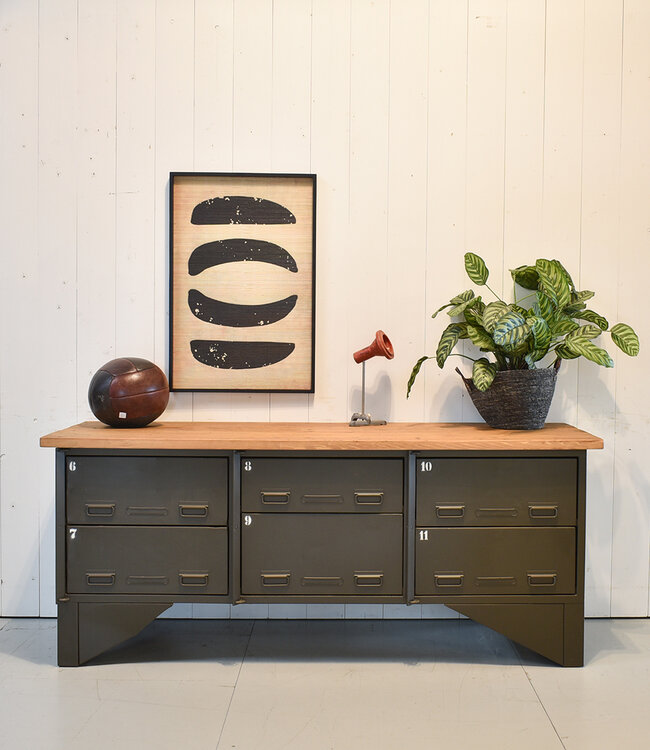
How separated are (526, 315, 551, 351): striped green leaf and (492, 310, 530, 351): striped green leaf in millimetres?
35

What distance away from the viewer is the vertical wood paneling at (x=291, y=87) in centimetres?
266

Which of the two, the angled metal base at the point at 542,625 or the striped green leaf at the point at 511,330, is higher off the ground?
the striped green leaf at the point at 511,330

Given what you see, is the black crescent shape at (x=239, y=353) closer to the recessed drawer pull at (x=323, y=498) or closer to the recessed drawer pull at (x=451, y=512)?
the recessed drawer pull at (x=323, y=498)

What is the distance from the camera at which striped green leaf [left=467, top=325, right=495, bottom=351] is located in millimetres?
2438

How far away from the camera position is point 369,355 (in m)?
2.54

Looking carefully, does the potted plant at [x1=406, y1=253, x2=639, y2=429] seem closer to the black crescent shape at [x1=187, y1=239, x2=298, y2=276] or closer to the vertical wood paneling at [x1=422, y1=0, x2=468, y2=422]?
the vertical wood paneling at [x1=422, y1=0, x2=468, y2=422]

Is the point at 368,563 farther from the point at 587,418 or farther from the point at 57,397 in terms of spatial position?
the point at 57,397

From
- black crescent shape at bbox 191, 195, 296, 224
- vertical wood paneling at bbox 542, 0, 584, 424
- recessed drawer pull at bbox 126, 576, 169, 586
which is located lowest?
recessed drawer pull at bbox 126, 576, 169, 586

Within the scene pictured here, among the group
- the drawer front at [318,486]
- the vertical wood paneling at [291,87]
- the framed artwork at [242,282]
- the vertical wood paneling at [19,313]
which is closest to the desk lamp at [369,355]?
the framed artwork at [242,282]

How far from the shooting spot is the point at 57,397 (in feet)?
8.98

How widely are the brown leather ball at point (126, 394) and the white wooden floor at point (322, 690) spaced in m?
0.89

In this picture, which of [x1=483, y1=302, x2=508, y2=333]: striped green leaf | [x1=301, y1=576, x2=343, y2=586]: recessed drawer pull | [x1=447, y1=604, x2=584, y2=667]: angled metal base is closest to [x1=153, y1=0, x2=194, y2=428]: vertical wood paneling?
[x1=301, y1=576, x2=343, y2=586]: recessed drawer pull

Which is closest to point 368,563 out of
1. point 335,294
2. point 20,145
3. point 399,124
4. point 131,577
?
point 131,577

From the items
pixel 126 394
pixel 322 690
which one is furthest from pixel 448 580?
pixel 126 394
